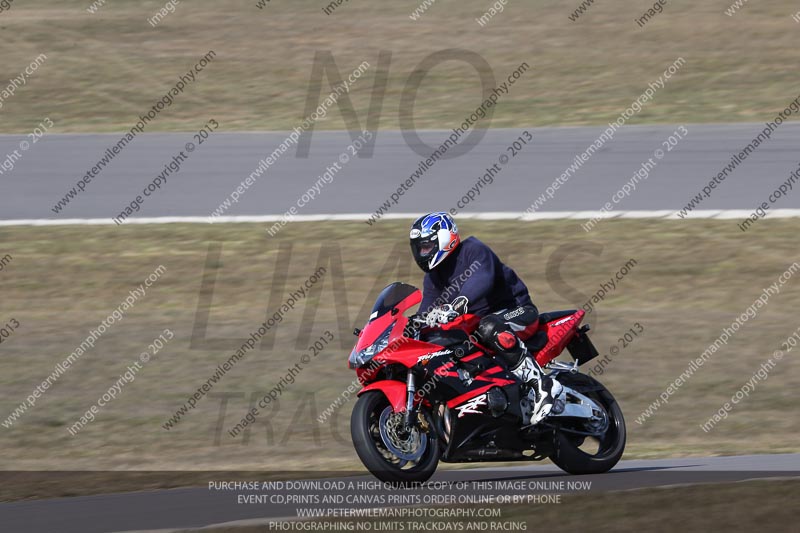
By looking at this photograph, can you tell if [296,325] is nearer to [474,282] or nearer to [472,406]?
[474,282]

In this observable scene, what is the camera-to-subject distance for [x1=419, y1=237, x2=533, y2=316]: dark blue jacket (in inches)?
373

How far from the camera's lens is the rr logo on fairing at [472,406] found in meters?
9.23

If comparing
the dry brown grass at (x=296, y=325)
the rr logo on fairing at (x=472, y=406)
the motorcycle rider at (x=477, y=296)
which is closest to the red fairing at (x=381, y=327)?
the motorcycle rider at (x=477, y=296)

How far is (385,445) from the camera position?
8.92 meters

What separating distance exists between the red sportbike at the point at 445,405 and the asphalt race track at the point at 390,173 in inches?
357

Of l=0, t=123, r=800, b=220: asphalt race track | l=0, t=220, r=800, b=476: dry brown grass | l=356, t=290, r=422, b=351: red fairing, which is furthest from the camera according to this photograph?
l=0, t=123, r=800, b=220: asphalt race track

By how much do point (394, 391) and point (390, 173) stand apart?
38.7 ft

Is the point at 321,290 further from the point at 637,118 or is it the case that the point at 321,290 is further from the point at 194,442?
the point at 637,118

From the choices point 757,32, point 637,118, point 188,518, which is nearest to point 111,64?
point 637,118

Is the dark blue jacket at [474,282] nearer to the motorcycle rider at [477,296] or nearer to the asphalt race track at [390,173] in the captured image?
the motorcycle rider at [477,296]

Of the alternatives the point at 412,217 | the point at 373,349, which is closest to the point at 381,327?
the point at 373,349

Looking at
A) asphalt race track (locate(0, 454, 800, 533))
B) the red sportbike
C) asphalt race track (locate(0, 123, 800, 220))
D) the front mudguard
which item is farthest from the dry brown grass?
the front mudguard

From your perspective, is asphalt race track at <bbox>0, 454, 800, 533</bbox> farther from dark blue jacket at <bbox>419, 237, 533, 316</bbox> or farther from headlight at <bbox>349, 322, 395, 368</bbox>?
dark blue jacket at <bbox>419, 237, 533, 316</bbox>

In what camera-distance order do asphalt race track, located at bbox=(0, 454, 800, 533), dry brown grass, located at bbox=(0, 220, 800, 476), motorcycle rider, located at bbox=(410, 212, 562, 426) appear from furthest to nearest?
1. dry brown grass, located at bbox=(0, 220, 800, 476)
2. motorcycle rider, located at bbox=(410, 212, 562, 426)
3. asphalt race track, located at bbox=(0, 454, 800, 533)
